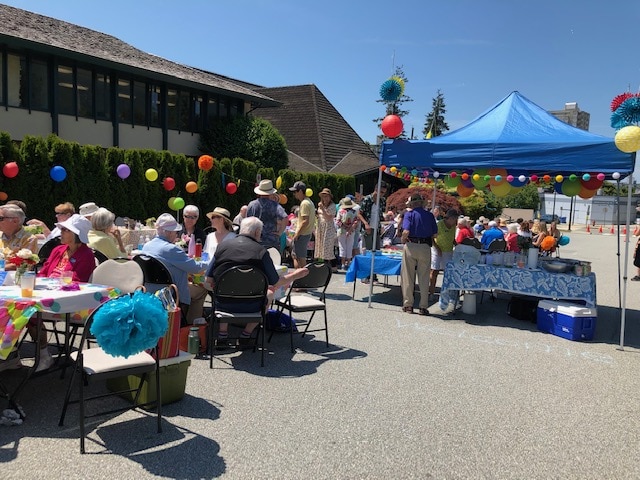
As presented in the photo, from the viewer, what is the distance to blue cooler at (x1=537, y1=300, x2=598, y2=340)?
6.76 metres

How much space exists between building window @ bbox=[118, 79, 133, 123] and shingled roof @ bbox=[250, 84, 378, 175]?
1083 cm

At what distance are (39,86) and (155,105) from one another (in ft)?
14.2

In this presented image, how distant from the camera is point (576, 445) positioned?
3768mm

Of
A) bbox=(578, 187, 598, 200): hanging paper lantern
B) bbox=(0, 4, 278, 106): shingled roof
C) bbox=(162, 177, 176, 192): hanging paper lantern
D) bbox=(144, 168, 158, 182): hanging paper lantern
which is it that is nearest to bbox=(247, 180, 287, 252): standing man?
bbox=(578, 187, 598, 200): hanging paper lantern

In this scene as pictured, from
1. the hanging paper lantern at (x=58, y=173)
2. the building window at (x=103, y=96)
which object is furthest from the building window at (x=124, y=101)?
the hanging paper lantern at (x=58, y=173)

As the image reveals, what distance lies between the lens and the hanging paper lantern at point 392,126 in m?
8.00

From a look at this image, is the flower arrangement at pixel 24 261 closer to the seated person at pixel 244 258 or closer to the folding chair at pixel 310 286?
the seated person at pixel 244 258

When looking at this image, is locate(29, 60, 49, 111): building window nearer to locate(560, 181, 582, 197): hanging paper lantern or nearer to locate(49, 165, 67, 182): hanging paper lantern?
locate(49, 165, 67, 182): hanging paper lantern

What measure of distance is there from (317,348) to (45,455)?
10.2 ft

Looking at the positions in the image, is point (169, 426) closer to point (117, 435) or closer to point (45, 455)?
point (117, 435)

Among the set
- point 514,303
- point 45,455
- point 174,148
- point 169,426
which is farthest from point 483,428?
point 174,148

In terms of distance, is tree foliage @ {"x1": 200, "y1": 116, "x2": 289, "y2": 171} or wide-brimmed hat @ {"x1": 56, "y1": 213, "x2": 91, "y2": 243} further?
tree foliage @ {"x1": 200, "y1": 116, "x2": 289, "y2": 171}

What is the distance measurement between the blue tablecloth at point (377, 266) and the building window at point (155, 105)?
13.1 meters

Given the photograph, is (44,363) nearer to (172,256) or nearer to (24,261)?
(24,261)
